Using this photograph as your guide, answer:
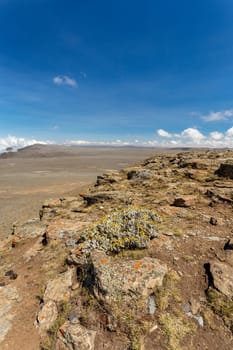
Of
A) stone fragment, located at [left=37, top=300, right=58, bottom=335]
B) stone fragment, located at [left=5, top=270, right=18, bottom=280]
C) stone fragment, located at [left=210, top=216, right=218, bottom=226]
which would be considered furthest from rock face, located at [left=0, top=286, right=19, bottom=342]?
stone fragment, located at [left=210, top=216, right=218, bottom=226]

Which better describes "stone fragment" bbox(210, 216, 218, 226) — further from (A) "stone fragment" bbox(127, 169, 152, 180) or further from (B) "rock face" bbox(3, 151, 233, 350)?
(A) "stone fragment" bbox(127, 169, 152, 180)

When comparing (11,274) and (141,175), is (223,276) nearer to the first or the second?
(11,274)

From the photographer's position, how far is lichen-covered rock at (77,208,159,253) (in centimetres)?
446

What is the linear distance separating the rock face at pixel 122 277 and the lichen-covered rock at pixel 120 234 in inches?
20.5

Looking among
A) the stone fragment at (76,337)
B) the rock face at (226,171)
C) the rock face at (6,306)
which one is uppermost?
the rock face at (226,171)

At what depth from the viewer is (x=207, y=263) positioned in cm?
384

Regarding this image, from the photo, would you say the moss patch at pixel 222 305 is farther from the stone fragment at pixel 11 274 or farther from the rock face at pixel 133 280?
the stone fragment at pixel 11 274

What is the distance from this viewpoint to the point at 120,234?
4.63 meters

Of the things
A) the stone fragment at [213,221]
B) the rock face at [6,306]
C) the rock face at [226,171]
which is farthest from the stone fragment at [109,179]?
the rock face at [6,306]

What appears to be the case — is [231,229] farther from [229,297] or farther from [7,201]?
[7,201]

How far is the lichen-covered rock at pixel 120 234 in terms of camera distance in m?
4.46

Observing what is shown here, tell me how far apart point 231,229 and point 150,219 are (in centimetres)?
213

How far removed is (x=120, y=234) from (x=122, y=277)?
1.26m

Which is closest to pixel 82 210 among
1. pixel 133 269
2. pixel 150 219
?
pixel 150 219
